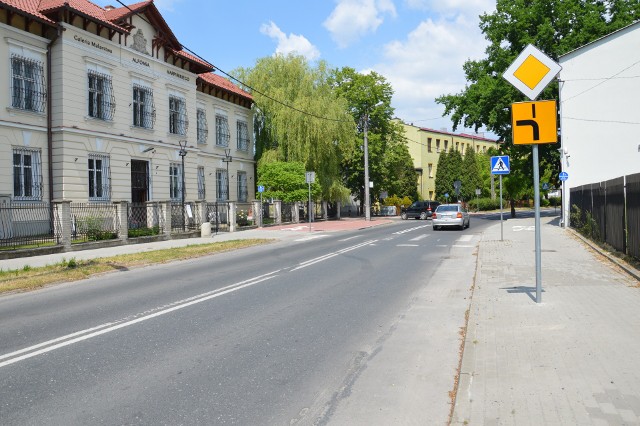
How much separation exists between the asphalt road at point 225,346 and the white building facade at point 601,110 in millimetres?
18777

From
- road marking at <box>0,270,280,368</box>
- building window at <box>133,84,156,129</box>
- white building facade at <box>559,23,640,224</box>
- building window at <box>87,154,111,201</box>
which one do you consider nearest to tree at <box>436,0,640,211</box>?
white building facade at <box>559,23,640,224</box>

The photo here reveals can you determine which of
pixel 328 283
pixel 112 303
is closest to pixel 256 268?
pixel 328 283

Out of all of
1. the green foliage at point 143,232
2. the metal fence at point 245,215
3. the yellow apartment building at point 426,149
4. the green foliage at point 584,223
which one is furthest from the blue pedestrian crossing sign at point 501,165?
the yellow apartment building at point 426,149

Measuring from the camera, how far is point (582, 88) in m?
27.1

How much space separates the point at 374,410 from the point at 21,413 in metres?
2.81

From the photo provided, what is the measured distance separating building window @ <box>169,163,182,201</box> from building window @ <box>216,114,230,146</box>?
603 cm

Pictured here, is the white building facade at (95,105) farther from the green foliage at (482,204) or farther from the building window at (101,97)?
the green foliage at (482,204)

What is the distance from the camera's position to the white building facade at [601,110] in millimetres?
25344

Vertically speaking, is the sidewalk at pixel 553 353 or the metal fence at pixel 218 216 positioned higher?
the metal fence at pixel 218 216

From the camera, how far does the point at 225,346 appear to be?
6.02 metres

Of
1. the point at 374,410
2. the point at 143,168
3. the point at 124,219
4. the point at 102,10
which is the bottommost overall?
the point at 374,410

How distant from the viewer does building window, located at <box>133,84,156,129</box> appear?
26641 mm

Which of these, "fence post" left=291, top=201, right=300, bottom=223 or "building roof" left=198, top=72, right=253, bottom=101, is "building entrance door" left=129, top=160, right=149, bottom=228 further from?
"fence post" left=291, top=201, right=300, bottom=223

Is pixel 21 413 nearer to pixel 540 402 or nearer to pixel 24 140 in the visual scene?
pixel 540 402
